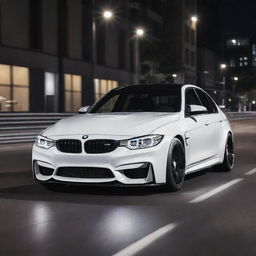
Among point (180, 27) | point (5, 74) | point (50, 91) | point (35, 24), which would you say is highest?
point (180, 27)

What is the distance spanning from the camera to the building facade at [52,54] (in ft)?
126

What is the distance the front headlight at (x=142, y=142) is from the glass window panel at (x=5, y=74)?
30.9 metres

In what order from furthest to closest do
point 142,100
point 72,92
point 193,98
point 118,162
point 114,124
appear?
point 72,92 < point 193,98 < point 142,100 < point 114,124 < point 118,162

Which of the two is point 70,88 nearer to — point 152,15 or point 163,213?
point 152,15

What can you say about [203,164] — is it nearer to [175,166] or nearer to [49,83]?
[175,166]

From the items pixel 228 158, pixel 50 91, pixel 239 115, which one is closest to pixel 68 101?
pixel 50 91

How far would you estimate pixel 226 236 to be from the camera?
5.73 m

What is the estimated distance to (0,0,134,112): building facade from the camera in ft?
126

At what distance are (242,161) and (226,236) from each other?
7.37 m

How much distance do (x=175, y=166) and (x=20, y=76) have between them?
107 feet

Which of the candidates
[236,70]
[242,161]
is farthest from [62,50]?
[236,70]

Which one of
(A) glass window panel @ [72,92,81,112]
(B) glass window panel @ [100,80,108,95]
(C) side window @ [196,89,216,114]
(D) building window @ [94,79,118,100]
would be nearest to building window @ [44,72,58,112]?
(A) glass window panel @ [72,92,81,112]

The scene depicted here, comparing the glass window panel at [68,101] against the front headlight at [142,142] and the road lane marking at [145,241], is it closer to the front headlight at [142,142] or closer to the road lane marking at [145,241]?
the front headlight at [142,142]

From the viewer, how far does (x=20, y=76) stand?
39.8m
